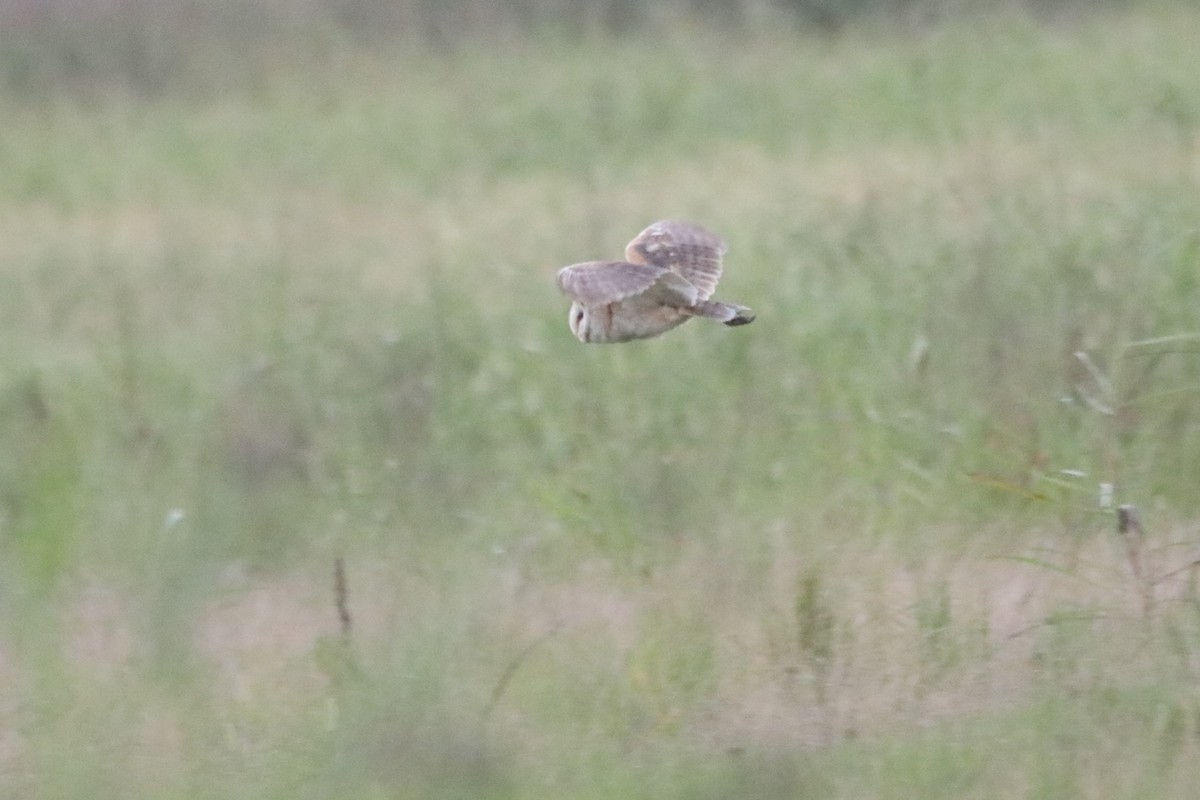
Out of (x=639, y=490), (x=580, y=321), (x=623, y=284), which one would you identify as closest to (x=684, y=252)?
(x=580, y=321)

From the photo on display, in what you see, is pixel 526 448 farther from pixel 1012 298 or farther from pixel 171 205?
pixel 171 205

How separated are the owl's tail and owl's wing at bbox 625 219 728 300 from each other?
169 mm

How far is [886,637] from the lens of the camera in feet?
14.0

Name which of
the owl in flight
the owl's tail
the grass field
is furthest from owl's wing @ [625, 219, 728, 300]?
the grass field

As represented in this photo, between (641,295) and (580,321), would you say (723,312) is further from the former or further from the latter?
(580,321)

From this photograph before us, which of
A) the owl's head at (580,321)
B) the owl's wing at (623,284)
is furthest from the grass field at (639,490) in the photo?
the owl's wing at (623,284)

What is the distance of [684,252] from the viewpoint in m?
3.80

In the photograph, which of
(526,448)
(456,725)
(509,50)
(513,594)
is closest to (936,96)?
(509,50)

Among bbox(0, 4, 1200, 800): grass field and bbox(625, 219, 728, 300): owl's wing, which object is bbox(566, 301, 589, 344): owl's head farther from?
bbox(0, 4, 1200, 800): grass field

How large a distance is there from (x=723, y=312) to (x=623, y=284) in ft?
0.76

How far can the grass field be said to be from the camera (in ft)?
12.8

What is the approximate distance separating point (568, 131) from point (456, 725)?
6.65 meters

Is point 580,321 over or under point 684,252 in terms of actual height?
under

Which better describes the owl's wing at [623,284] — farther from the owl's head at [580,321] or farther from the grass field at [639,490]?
the grass field at [639,490]
